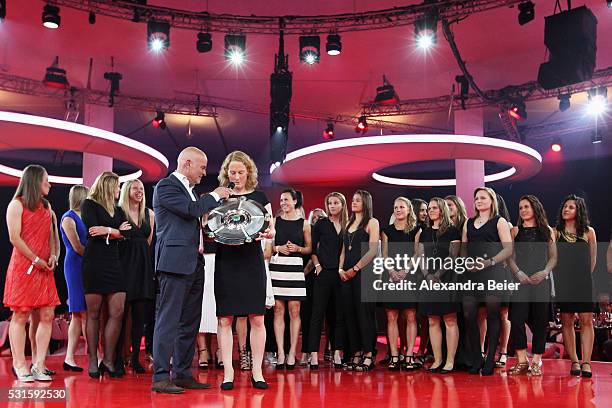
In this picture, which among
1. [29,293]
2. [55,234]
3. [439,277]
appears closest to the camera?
[29,293]

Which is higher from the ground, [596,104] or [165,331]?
[596,104]

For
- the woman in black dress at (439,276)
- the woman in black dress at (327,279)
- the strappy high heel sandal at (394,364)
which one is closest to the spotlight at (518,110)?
the woman in black dress at (439,276)

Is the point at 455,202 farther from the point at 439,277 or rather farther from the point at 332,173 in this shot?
the point at 332,173

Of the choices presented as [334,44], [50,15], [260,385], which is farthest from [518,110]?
[260,385]

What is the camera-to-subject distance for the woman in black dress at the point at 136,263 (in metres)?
5.30

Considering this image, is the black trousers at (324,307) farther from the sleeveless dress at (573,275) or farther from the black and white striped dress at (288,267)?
the sleeveless dress at (573,275)

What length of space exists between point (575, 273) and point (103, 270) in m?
3.81

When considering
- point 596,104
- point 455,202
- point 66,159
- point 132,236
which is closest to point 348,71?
point 596,104

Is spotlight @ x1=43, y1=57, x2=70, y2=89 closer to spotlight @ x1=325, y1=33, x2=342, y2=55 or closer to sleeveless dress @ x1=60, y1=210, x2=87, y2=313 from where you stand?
spotlight @ x1=325, y1=33, x2=342, y2=55

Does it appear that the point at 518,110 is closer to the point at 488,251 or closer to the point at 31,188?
the point at 488,251

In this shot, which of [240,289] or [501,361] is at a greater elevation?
[240,289]

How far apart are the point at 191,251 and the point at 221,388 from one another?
3.00ft

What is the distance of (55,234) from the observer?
4855 mm

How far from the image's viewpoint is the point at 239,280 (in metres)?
4.17
